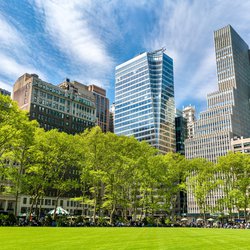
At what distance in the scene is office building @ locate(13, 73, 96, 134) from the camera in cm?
13225

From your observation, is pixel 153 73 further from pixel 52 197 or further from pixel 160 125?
pixel 52 197

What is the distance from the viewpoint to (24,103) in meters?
134

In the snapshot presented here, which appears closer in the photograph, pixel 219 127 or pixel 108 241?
pixel 108 241

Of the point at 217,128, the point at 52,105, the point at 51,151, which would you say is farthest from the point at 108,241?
the point at 217,128

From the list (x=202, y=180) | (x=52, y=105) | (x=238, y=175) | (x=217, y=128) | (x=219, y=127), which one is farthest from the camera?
(x=217, y=128)

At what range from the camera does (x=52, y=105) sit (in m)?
139

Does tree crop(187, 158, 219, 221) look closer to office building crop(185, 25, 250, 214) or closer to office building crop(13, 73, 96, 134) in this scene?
office building crop(13, 73, 96, 134)

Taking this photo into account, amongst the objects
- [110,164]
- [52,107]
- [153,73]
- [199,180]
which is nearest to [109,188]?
[110,164]

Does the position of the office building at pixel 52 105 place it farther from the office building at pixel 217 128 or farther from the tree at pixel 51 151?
the office building at pixel 217 128

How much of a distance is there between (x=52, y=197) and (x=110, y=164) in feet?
A: 222

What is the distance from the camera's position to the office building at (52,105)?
132 metres

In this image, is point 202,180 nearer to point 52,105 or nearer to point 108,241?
point 108,241

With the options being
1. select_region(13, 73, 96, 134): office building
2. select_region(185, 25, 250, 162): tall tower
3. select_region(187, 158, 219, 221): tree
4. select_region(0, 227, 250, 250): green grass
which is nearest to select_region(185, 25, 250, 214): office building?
select_region(185, 25, 250, 162): tall tower

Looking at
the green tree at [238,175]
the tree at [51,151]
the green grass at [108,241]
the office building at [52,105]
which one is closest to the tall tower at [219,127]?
the office building at [52,105]
